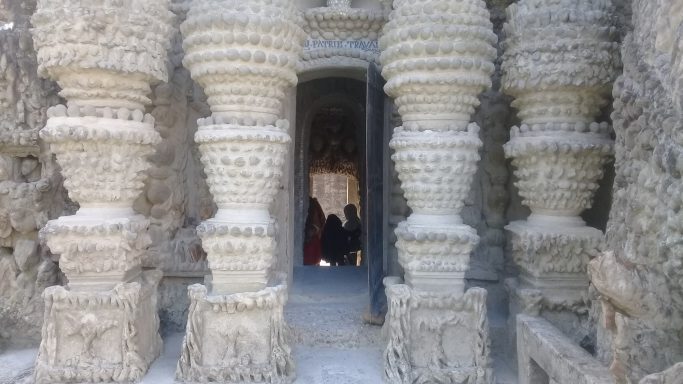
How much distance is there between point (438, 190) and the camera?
3.52 meters

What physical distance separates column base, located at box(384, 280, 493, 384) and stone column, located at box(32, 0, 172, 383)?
5.62 ft

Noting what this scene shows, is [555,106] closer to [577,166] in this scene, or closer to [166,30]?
[577,166]

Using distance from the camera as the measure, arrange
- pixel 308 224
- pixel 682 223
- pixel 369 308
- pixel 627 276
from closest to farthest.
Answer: pixel 682 223 < pixel 627 276 < pixel 369 308 < pixel 308 224

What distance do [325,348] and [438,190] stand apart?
1.59m

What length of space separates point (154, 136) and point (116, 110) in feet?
0.94

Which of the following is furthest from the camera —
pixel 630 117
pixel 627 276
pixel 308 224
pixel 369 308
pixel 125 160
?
pixel 308 224

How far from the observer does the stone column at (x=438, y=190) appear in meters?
3.47

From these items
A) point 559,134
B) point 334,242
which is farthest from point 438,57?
point 334,242

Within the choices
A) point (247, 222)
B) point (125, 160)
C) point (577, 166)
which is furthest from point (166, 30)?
point (577, 166)

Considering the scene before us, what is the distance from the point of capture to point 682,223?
78.3 inches

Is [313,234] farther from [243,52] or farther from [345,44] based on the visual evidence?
[243,52]

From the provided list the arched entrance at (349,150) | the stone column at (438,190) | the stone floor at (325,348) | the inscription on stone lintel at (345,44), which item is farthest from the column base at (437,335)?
the inscription on stone lintel at (345,44)

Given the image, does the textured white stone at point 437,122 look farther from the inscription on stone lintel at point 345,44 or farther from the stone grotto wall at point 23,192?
the stone grotto wall at point 23,192

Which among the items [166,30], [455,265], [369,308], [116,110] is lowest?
[369,308]
